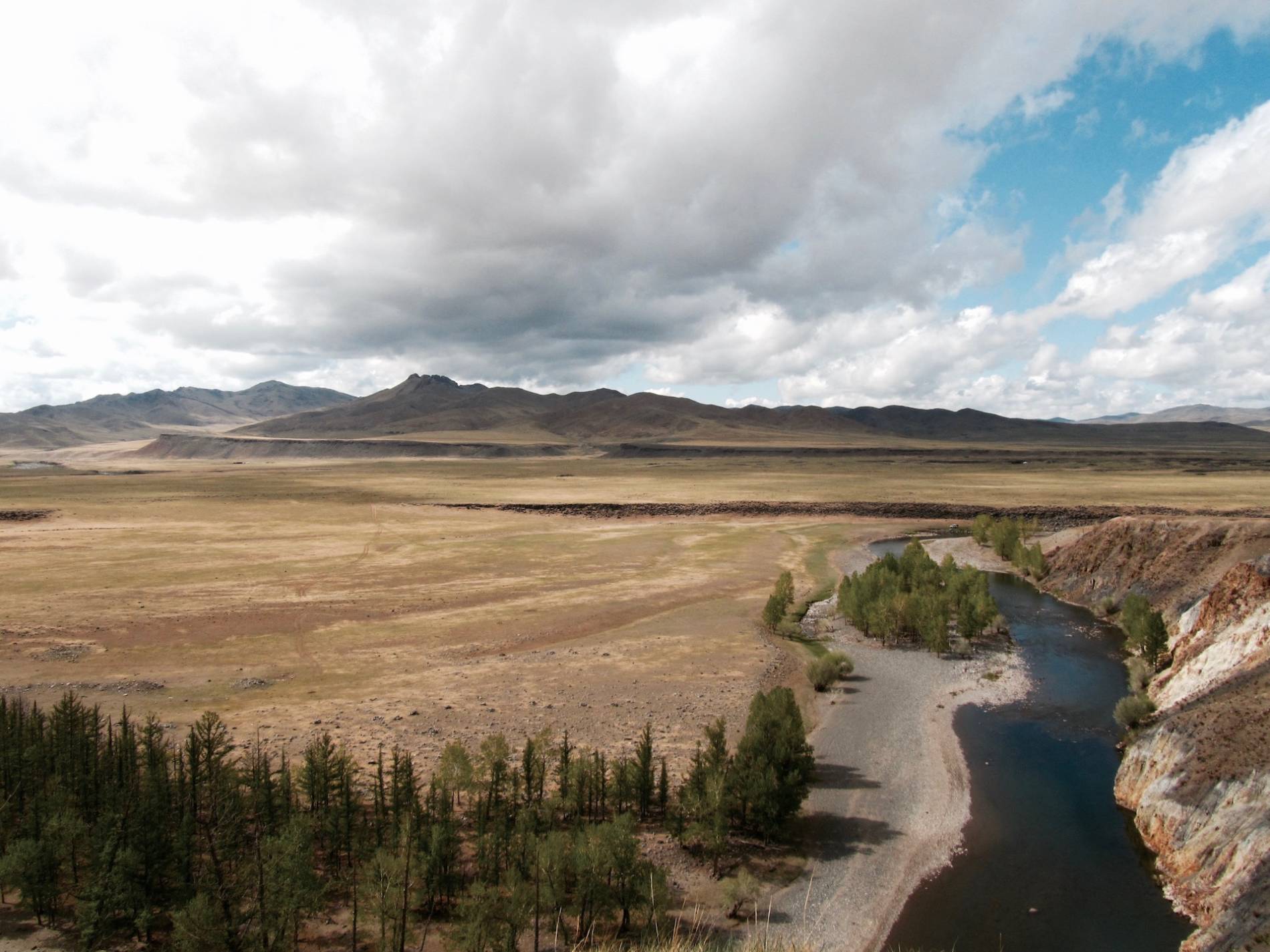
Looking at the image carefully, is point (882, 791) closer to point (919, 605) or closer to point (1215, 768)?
point (1215, 768)

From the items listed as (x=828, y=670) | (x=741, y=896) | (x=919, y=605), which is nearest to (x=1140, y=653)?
(x=919, y=605)

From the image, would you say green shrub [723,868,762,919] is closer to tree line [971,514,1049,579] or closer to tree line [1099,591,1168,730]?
tree line [1099,591,1168,730]

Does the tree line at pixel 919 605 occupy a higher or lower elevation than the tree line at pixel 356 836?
higher

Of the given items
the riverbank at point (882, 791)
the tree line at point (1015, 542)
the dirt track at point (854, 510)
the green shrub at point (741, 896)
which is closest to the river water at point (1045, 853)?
the riverbank at point (882, 791)

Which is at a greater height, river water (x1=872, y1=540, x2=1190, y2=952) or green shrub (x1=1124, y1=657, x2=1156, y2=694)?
green shrub (x1=1124, y1=657, x2=1156, y2=694)

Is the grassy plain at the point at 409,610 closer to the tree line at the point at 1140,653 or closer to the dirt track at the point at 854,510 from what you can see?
the dirt track at the point at 854,510

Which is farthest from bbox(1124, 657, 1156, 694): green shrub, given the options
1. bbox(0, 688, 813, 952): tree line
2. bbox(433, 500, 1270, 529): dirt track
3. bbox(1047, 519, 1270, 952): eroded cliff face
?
bbox(433, 500, 1270, 529): dirt track
